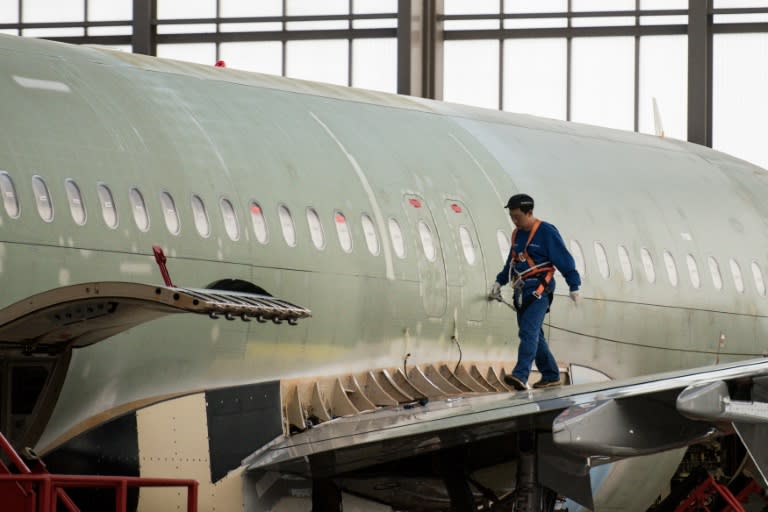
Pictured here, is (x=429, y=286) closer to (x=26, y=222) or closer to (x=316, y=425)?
(x=316, y=425)

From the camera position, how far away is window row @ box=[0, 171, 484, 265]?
10977 millimetres

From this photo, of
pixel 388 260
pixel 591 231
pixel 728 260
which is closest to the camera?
pixel 388 260

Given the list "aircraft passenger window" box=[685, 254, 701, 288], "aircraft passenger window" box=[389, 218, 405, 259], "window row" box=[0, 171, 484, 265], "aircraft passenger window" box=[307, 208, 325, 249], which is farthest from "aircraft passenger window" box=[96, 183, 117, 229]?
"aircraft passenger window" box=[685, 254, 701, 288]

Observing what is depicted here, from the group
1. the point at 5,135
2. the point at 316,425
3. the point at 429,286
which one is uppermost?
the point at 5,135

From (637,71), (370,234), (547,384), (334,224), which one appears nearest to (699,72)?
(637,71)

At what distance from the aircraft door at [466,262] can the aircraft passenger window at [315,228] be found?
1810 millimetres

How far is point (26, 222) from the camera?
10.8m

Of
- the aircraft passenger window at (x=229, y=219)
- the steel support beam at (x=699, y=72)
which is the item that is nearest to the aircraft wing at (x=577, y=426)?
the aircraft passenger window at (x=229, y=219)

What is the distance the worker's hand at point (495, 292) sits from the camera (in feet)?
47.8

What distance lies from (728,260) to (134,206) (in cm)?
931

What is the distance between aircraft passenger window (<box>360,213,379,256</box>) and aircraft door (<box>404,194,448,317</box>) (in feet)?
1.90

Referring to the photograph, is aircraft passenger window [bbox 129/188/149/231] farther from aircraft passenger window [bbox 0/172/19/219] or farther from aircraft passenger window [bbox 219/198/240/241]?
aircraft passenger window [bbox 0/172/19/219]

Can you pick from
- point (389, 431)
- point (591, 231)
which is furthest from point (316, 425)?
point (591, 231)

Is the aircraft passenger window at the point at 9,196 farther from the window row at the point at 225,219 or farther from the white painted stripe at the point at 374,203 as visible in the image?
the white painted stripe at the point at 374,203
